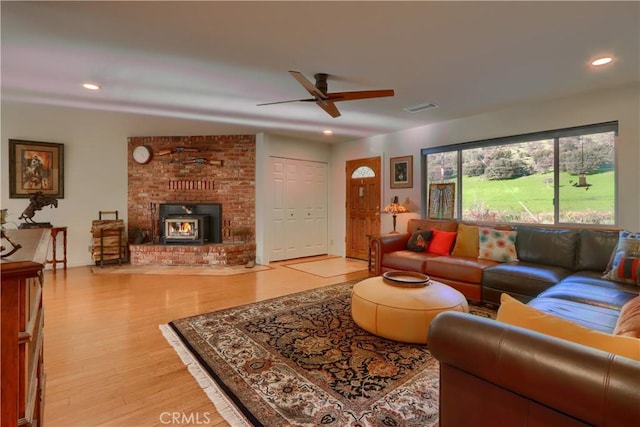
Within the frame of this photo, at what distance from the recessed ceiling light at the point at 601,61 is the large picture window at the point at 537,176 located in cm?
105

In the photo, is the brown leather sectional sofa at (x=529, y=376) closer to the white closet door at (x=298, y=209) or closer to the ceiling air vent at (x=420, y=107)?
the ceiling air vent at (x=420, y=107)

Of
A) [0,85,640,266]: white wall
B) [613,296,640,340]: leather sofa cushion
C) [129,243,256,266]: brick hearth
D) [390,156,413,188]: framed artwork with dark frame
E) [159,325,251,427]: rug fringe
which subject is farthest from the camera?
[129,243,256,266]: brick hearth

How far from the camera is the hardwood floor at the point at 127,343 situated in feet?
5.64

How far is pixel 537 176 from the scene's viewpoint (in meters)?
4.09

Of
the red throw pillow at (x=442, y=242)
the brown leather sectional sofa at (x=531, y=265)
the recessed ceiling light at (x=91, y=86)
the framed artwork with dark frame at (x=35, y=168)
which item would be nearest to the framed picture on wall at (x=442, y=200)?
the red throw pillow at (x=442, y=242)

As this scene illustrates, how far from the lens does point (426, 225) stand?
4.75m

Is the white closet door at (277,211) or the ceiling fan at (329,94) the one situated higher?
the ceiling fan at (329,94)

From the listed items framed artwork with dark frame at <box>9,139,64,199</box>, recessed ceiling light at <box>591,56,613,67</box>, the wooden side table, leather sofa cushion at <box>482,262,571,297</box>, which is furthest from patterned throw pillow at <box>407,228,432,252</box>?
framed artwork with dark frame at <box>9,139,64,199</box>

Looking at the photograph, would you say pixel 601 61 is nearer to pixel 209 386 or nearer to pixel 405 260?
pixel 405 260

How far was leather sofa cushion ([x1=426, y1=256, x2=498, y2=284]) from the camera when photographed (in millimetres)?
3434

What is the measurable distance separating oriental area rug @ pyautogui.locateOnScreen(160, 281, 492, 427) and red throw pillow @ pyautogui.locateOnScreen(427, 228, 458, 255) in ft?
3.96

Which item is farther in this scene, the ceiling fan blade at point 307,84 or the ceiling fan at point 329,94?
the ceiling fan at point 329,94

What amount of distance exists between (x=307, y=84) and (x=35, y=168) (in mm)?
5096

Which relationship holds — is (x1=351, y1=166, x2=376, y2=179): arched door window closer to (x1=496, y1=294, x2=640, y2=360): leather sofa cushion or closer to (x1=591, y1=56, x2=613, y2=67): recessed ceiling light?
(x1=591, y1=56, x2=613, y2=67): recessed ceiling light
